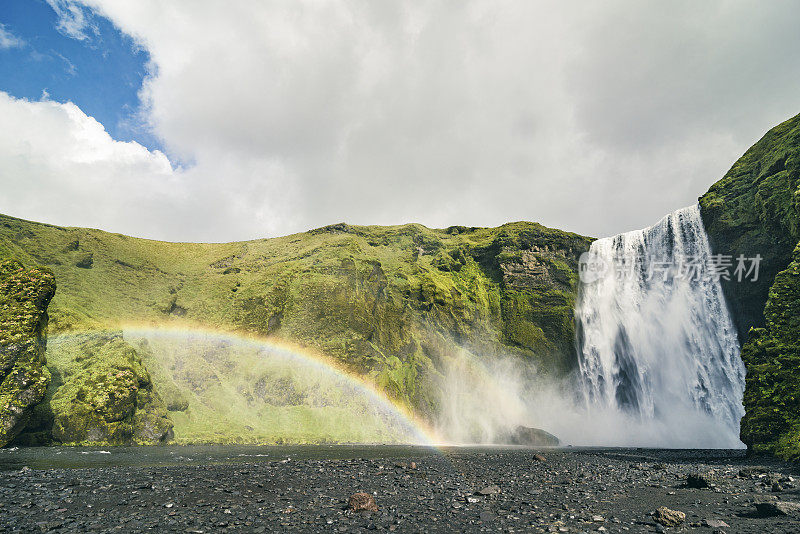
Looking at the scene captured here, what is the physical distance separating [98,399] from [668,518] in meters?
49.2

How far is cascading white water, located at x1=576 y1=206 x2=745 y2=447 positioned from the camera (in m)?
53.0

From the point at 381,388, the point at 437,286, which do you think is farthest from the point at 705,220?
the point at 381,388

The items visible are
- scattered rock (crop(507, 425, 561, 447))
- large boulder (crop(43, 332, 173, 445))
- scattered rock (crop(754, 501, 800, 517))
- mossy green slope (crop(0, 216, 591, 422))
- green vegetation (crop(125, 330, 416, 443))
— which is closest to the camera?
scattered rock (crop(754, 501, 800, 517))

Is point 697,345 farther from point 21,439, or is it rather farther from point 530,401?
point 21,439

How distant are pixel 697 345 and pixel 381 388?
1994 inches

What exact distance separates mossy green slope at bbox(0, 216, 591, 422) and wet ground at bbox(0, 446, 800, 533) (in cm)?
5213

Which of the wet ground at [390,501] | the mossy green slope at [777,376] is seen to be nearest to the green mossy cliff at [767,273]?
the mossy green slope at [777,376]

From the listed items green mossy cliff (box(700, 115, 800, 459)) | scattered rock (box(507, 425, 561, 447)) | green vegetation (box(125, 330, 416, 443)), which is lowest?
scattered rock (box(507, 425, 561, 447))

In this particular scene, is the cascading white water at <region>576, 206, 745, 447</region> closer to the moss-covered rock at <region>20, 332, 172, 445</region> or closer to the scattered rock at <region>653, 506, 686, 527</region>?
the scattered rock at <region>653, 506, 686, 527</region>

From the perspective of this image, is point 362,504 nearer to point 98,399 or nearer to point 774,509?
point 774,509

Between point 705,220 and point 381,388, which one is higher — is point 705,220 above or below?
above

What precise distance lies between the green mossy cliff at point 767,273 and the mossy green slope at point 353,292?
112ft

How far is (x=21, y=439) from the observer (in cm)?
3356

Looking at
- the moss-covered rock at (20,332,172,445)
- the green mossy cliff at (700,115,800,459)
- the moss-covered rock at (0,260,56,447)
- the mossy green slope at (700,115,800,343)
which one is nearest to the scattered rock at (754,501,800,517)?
the green mossy cliff at (700,115,800,459)
